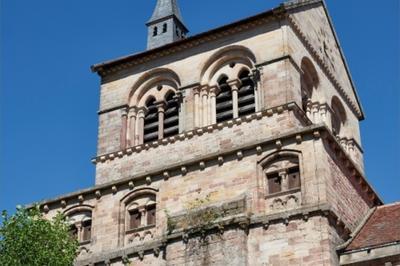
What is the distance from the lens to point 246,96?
30.3 m

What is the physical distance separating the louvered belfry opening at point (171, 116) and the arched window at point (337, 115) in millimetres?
6054

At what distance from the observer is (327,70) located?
110 feet

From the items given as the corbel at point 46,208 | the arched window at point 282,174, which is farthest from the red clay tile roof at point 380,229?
the corbel at point 46,208

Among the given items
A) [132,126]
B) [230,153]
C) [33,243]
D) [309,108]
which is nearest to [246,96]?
[309,108]

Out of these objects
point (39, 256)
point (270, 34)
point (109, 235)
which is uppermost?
point (270, 34)

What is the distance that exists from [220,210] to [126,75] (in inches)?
375

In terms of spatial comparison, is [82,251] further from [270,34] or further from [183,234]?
[270,34]

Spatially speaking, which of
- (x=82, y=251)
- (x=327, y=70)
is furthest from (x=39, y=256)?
(x=327, y=70)

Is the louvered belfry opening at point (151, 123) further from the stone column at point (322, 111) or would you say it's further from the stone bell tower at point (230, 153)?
the stone column at point (322, 111)

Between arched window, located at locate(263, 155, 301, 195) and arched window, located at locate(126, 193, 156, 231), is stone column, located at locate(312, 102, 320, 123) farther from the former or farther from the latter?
arched window, located at locate(126, 193, 156, 231)

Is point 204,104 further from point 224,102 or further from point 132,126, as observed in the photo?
point 132,126

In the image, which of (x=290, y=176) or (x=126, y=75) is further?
(x=126, y=75)

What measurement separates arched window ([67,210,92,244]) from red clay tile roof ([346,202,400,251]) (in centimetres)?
863

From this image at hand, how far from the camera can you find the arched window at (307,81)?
103 ft
